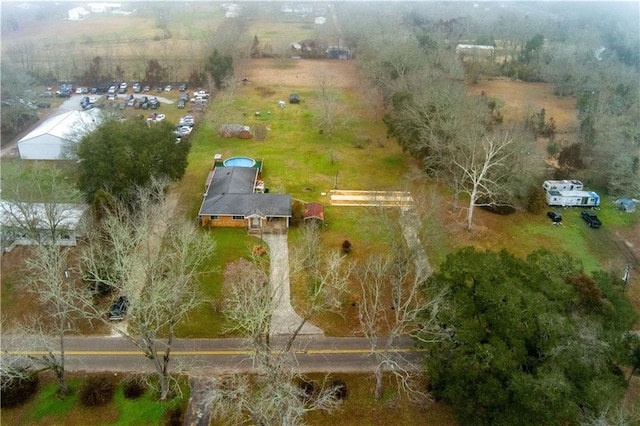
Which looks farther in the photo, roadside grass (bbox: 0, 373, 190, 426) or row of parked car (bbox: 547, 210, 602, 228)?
row of parked car (bbox: 547, 210, 602, 228)

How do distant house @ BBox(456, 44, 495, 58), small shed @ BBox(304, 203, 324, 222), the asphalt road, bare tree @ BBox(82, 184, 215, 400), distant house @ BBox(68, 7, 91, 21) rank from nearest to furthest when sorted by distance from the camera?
bare tree @ BBox(82, 184, 215, 400) → the asphalt road → small shed @ BBox(304, 203, 324, 222) → distant house @ BBox(456, 44, 495, 58) → distant house @ BBox(68, 7, 91, 21)

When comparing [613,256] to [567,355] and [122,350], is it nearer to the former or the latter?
[567,355]

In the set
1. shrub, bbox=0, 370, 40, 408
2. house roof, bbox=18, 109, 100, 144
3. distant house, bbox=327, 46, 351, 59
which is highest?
house roof, bbox=18, 109, 100, 144

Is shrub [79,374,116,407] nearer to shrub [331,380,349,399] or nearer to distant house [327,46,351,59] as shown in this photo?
shrub [331,380,349,399]

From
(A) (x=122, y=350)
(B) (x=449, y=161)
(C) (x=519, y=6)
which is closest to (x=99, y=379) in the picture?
(A) (x=122, y=350)

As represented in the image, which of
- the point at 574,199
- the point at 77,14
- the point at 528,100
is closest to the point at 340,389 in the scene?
the point at 574,199

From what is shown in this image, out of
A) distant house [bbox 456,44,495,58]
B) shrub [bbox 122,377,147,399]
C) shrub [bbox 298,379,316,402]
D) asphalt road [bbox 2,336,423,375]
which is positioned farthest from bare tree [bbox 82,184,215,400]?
distant house [bbox 456,44,495,58]

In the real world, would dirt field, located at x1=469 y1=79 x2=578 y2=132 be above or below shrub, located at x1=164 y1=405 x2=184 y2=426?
above

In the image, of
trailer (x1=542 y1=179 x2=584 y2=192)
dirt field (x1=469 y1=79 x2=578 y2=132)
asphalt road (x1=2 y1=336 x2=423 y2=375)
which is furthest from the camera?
dirt field (x1=469 y1=79 x2=578 y2=132)
